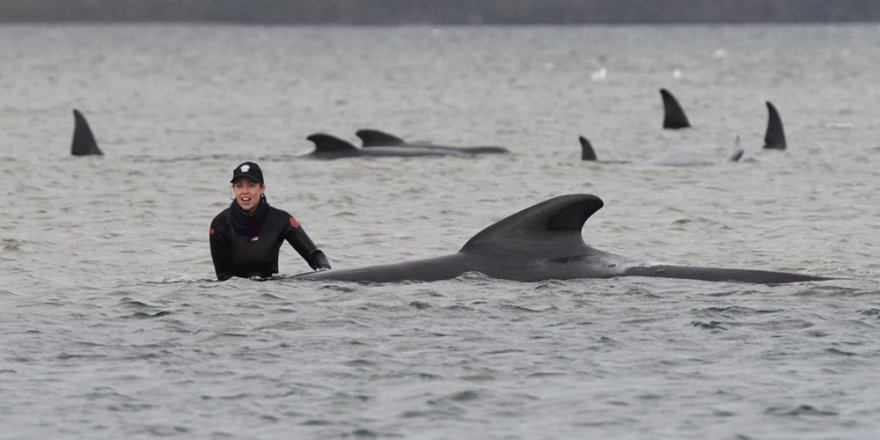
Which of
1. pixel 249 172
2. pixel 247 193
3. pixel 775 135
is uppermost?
pixel 249 172

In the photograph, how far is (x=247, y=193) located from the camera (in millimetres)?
15531

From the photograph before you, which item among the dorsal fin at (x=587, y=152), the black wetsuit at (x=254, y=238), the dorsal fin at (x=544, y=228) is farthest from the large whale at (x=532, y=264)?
the dorsal fin at (x=587, y=152)

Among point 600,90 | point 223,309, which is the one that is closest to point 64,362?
point 223,309

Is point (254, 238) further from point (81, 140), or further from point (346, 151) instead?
point (81, 140)

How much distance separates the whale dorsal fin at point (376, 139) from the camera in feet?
106

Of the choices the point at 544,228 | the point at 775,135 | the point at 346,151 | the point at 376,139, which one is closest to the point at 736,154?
the point at 775,135

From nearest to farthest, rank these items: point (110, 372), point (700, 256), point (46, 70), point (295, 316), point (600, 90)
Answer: point (110, 372), point (295, 316), point (700, 256), point (600, 90), point (46, 70)

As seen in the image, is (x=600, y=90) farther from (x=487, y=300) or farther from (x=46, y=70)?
(x=487, y=300)

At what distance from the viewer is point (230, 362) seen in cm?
1279

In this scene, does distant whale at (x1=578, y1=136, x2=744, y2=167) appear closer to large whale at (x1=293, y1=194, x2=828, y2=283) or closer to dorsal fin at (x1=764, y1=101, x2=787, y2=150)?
dorsal fin at (x1=764, y1=101, x2=787, y2=150)

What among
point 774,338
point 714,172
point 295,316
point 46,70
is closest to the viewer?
point 774,338

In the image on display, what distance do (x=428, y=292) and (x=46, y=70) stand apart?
78.3 metres

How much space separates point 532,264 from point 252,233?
2401 mm

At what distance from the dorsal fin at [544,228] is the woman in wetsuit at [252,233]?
1434 mm
